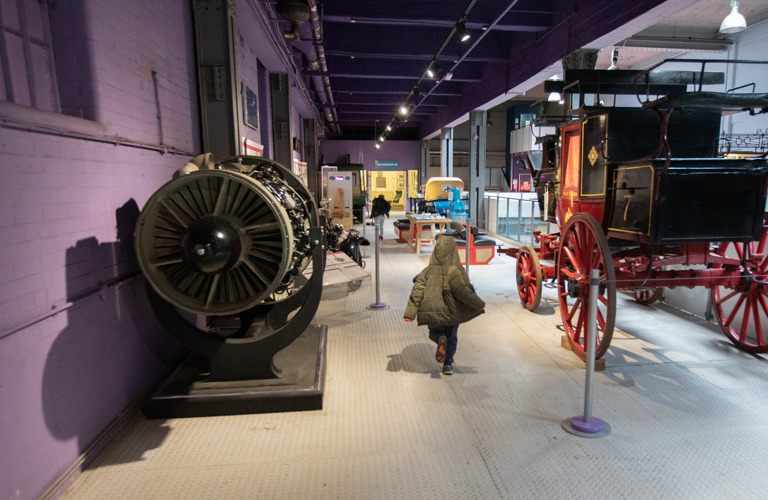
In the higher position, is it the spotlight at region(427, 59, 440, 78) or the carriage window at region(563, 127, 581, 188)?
the spotlight at region(427, 59, 440, 78)

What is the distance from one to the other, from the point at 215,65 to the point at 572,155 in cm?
365

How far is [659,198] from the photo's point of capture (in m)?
3.00

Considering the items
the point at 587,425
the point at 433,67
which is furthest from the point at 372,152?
the point at 587,425

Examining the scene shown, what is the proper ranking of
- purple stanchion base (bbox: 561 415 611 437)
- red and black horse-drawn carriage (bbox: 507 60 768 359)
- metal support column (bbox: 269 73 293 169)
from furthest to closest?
metal support column (bbox: 269 73 293 169), red and black horse-drawn carriage (bbox: 507 60 768 359), purple stanchion base (bbox: 561 415 611 437)

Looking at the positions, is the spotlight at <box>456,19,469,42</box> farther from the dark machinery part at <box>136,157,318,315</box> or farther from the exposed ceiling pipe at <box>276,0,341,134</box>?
the dark machinery part at <box>136,157,318,315</box>

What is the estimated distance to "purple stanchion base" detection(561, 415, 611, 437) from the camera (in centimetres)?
270

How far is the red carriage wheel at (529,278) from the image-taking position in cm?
507

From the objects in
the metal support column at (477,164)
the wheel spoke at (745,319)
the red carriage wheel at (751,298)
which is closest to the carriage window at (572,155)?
the red carriage wheel at (751,298)

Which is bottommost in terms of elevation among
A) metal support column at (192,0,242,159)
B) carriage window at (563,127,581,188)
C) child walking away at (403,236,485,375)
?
child walking away at (403,236,485,375)

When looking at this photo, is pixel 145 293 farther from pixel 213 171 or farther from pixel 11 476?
pixel 11 476

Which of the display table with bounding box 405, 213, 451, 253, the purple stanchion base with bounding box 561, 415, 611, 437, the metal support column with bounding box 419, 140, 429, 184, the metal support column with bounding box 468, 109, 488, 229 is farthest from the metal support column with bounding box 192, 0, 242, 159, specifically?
the metal support column with bounding box 419, 140, 429, 184

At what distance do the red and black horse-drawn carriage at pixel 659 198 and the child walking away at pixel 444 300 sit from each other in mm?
931

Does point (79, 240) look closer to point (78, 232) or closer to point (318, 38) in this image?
point (78, 232)

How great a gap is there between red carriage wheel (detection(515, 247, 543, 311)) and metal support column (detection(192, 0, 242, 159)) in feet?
11.9
